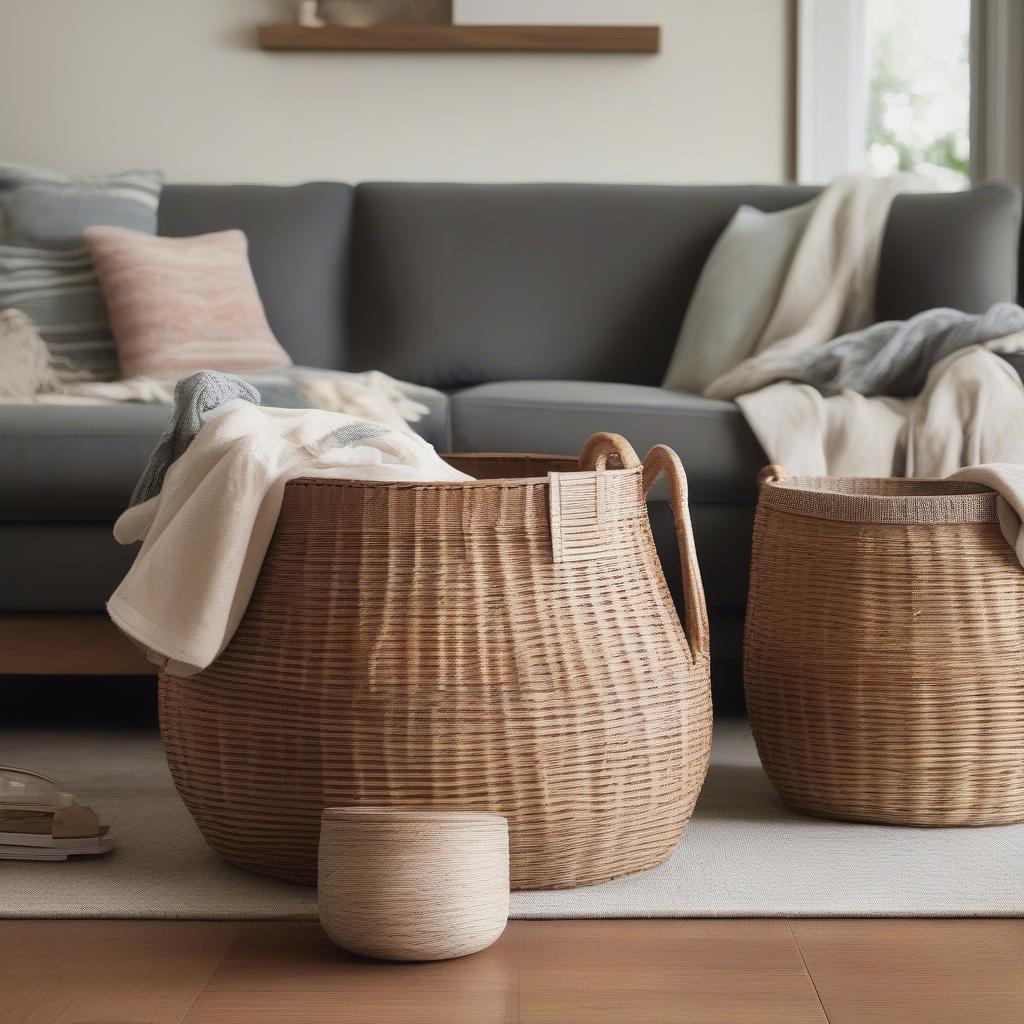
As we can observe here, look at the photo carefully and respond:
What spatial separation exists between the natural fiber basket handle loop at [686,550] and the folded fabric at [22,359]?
1368mm

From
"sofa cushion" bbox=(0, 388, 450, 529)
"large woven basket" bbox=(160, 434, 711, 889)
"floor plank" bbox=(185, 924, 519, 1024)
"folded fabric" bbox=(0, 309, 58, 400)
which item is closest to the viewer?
"floor plank" bbox=(185, 924, 519, 1024)

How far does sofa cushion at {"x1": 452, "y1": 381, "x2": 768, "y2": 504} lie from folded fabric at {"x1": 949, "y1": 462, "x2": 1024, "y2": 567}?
23.4 inches

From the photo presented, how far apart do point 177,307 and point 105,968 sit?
1.64 metres

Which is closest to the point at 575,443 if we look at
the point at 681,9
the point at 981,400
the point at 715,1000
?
the point at 981,400

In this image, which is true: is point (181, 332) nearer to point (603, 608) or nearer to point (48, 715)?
point (48, 715)

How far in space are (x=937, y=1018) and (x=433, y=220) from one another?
81.8 inches

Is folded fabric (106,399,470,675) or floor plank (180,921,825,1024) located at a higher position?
folded fabric (106,399,470,675)

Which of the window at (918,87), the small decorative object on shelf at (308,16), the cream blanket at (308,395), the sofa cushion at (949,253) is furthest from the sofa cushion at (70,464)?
the window at (918,87)

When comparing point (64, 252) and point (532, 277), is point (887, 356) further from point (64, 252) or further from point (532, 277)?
point (64, 252)

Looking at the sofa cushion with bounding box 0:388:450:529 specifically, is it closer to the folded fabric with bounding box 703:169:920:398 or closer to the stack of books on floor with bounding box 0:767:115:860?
the stack of books on floor with bounding box 0:767:115:860

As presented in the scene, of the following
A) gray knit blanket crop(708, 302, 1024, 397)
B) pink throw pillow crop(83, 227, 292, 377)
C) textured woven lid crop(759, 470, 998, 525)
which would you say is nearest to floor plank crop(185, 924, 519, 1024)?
textured woven lid crop(759, 470, 998, 525)

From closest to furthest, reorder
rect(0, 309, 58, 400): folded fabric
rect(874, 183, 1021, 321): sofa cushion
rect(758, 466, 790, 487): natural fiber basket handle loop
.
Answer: rect(758, 466, 790, 487): natural fiber basket handle loop, rect(0, 309, 58, 400): folded fabric, rect(874, 183, 1021, 321): sofa cushion

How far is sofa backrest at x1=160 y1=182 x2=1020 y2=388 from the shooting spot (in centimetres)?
271

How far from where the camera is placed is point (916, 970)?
3.56 ft
